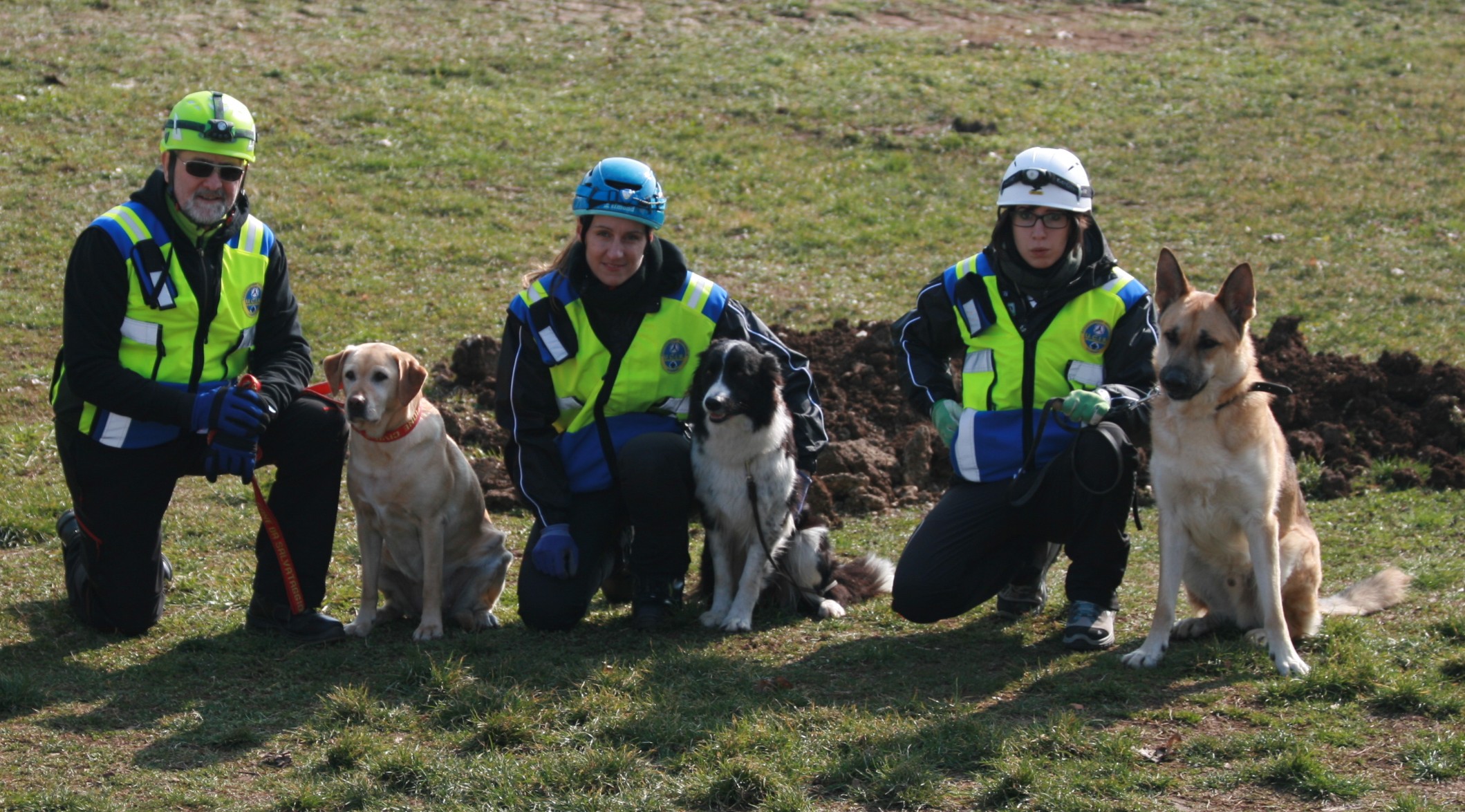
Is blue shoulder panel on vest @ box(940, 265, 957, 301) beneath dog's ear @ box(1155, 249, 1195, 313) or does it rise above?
beneath

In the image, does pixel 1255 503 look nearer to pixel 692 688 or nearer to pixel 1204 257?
pixel 692 688

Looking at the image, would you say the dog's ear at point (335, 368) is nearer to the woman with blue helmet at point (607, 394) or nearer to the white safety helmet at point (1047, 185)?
the woman with blue helmet at point (607, 394)

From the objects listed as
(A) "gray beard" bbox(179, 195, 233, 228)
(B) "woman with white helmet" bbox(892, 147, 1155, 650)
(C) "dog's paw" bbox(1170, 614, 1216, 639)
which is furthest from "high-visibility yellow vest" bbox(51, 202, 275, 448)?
(C) "dog's paw" bbox(1170, 614, 1216, 639)

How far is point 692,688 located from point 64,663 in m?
2.29

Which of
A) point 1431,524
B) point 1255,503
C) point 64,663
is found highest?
point 1255,503

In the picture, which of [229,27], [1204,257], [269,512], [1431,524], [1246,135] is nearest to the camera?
[269,512]

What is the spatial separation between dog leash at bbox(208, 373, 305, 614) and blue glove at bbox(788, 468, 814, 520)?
78.3 inches

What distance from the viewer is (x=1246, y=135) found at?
51.2ft

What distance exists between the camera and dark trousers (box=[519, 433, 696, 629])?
5.20 m

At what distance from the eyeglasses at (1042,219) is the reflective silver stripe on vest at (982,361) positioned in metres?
0.51

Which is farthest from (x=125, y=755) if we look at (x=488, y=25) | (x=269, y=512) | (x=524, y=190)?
(x=488, y=25)

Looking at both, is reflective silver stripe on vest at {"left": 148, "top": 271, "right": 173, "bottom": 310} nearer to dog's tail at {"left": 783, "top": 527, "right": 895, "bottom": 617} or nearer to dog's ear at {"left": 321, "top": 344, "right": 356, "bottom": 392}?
dog's ear at {"left": 321, "top": 344, "right": 356, "bottom": 392}

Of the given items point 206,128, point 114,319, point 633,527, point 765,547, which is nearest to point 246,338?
point 114,319

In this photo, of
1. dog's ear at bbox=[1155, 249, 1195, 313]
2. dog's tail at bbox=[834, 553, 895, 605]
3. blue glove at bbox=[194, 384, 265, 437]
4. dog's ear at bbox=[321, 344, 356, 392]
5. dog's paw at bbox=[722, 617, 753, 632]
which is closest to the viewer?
dog's ear at bbox=[1155, 249, 1195, 313]
